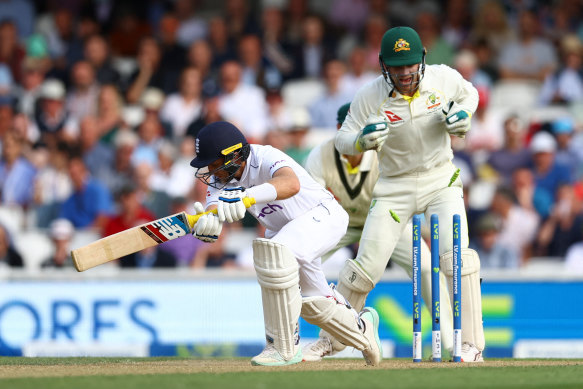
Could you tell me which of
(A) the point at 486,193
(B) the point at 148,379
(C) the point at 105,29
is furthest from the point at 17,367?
(C) the point at 105,29

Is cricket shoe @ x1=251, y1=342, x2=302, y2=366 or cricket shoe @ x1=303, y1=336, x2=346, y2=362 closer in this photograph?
cricket shoe @ x1=251, y1=342, x2=302, y2=366

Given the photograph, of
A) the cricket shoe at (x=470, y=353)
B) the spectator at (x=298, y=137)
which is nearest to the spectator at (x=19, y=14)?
the spectator at (x=298, y=137)

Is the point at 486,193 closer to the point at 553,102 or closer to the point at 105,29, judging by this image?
the point at 553,102

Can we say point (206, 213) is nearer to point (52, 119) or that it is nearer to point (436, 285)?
point (436, 285)

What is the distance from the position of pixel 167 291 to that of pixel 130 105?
4.07 m

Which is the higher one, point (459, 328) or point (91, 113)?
point (91, 113)

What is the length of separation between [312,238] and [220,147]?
0.78 metres

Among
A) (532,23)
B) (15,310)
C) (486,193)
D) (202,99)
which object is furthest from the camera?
(532,23)

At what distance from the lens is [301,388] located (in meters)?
4.85

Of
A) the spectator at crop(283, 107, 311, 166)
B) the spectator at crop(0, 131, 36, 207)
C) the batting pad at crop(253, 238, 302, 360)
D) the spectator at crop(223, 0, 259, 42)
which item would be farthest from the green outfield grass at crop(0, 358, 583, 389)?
the spectator at crop(223, 0, 259, 42)

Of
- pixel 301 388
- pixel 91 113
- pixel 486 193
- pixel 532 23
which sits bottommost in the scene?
pixel 301 388

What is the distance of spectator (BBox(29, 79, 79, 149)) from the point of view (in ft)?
39.9

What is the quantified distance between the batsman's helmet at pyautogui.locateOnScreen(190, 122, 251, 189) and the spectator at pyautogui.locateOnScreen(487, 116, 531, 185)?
232 inches

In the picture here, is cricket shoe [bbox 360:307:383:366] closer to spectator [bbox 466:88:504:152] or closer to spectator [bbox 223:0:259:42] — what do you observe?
spectator [bbox 466:88:504:152]
